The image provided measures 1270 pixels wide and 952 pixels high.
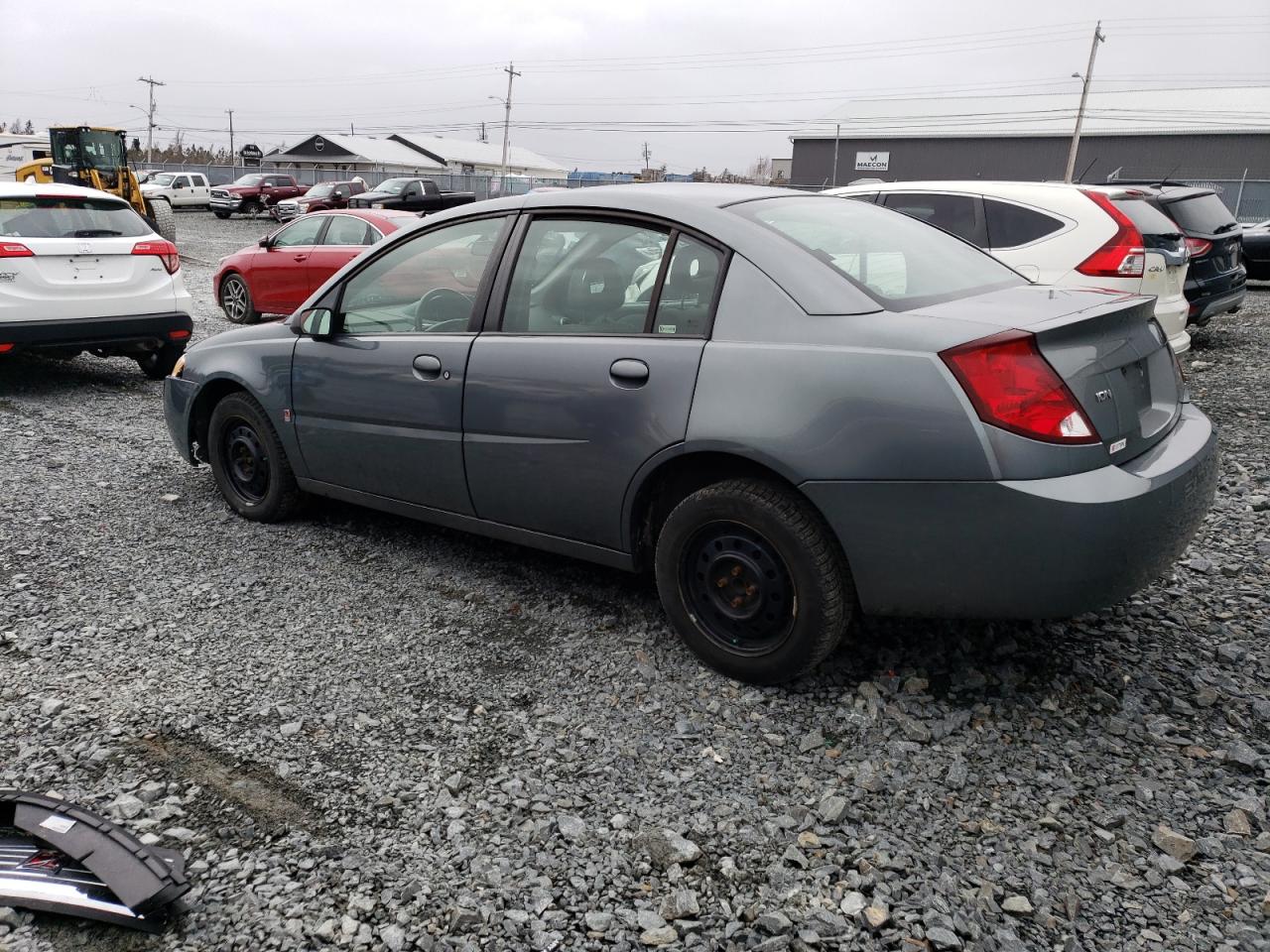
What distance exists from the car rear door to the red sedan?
11.3 feet

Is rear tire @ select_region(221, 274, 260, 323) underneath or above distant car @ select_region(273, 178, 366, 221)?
underneath

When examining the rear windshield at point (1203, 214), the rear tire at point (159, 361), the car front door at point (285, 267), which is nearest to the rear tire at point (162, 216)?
the car front door at point (285, 267)

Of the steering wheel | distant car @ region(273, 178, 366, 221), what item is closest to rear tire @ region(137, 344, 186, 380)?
the steering wheel

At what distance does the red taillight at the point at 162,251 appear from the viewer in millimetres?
8062

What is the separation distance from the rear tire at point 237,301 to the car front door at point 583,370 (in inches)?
380

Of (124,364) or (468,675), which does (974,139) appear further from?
(468,675)

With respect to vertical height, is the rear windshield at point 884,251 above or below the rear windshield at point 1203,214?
below

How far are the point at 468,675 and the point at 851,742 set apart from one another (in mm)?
1315

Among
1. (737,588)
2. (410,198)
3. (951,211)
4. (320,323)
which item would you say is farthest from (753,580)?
(410,198)

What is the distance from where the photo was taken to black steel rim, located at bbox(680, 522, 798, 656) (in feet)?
10.2

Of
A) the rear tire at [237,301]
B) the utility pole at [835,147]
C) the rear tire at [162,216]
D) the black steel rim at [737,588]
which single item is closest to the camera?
the black steel rim at [737,588]

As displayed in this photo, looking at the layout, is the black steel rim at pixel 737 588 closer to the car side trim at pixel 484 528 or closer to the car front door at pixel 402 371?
the car side trim at pixel 484 528

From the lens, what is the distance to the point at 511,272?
149 inches

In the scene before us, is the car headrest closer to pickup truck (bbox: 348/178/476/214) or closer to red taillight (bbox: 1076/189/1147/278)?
red taillight (bbox: 1076/189/1147/278)
